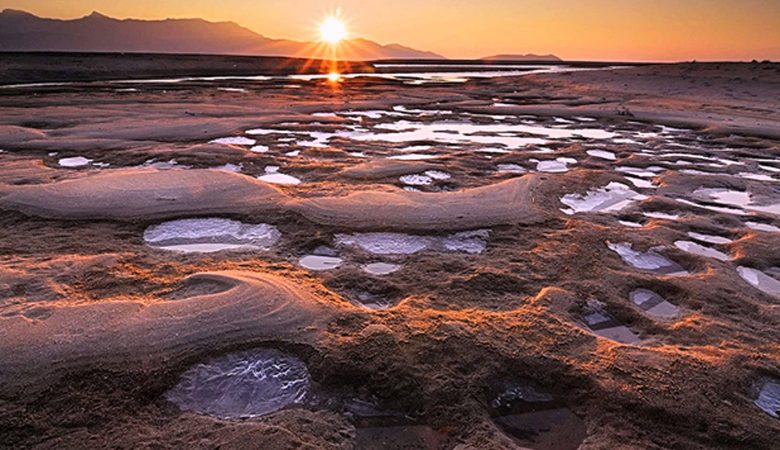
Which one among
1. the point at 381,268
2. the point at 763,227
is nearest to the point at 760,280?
the point at 763,227

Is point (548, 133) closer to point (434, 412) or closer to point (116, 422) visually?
point (434, 412)

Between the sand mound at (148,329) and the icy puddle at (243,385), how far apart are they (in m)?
0.13

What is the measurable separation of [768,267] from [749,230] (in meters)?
1.04

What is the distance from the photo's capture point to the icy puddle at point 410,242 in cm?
434

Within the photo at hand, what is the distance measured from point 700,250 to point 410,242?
2821 mm

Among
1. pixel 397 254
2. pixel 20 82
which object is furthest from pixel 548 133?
pixel 20 82

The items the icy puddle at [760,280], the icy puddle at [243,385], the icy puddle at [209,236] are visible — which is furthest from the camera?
the icy puddle at [209,236]

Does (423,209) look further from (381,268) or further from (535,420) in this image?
(535,420)

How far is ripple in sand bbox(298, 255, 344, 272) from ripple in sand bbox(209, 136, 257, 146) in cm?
613

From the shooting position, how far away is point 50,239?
425 centimetres

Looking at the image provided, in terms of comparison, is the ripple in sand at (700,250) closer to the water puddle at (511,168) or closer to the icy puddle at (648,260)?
the icy puddle at (648,260)

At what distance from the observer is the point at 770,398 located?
2.61m

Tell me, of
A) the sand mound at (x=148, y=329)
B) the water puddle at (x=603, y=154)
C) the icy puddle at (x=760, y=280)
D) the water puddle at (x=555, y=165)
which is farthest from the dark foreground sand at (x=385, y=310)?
the water puddle at (x=603, y=154)

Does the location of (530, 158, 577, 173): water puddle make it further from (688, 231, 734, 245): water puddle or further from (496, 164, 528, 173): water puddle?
(688, 231, 734, 245): water puddle
